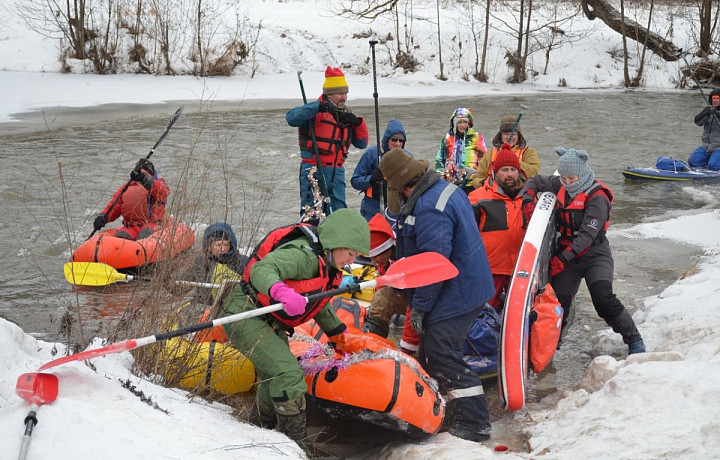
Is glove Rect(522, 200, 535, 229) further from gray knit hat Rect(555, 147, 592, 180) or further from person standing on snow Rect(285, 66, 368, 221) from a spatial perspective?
person standing on snow Rect(285, 66, 368, 221)

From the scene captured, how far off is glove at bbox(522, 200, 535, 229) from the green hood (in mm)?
1912

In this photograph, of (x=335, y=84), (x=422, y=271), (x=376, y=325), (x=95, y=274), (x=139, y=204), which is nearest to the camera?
(x=422, y=271)

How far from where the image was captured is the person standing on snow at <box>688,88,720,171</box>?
10969 mm

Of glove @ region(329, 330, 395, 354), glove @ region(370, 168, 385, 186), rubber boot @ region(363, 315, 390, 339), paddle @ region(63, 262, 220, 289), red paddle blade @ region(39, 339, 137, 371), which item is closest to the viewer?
red paddle blade @ region(39, 339, 137, 371)

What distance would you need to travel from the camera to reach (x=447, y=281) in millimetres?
3846

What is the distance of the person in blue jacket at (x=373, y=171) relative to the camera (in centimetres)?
630

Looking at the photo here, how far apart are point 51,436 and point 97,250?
170 inches

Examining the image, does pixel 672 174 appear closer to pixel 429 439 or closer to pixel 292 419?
pixel 429 439

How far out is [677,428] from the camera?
313 cm

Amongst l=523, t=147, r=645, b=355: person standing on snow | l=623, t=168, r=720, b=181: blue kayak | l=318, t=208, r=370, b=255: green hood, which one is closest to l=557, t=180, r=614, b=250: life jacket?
l=523, t=147, r=645, b=355: person standing on snow

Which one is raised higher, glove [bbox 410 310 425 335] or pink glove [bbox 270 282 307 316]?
pink glove [bbox 270 282 307 316]

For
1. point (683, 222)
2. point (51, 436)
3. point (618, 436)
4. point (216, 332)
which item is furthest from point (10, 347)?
point (683, 222)

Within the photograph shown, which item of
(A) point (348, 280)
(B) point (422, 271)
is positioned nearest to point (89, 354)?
(B) point (422, 271)

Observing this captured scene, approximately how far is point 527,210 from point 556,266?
0.45 m
